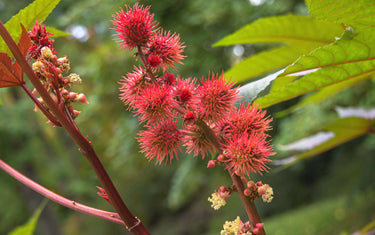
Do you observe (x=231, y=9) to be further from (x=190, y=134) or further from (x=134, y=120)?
(x=190, y=134)

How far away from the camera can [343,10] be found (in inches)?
26.6

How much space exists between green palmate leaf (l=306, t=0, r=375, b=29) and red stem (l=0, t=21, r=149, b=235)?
0.48 meters

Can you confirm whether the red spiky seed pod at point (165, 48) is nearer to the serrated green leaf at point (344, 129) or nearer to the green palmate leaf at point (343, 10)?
the green palmate leaf at point (343, 10)

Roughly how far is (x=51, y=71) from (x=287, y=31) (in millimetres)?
897

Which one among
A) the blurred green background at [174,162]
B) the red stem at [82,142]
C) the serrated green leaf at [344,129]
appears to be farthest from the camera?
the blurred green background at [174,162]

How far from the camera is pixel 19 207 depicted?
12250 mm

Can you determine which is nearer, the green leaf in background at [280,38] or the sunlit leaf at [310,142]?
the green leaf in background at [280,38]

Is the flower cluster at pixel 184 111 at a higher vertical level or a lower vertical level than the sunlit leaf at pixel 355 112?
higher

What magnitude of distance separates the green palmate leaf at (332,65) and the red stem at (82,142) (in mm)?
370

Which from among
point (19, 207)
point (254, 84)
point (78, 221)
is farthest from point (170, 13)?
point (78, 221)

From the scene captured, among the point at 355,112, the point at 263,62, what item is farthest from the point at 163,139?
the point at 355,112

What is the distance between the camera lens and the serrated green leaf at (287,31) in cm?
115

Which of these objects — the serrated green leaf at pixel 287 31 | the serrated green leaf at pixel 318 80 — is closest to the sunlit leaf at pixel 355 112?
the serrated green leaf at pixel 287 31

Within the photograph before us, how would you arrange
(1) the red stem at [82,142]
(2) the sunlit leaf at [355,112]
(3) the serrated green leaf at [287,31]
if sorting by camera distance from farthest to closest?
(2) the sunlit leaf at [355,112]
(3) the serrated green leaf at [287,31]
(1) the red stem at [82,142]
